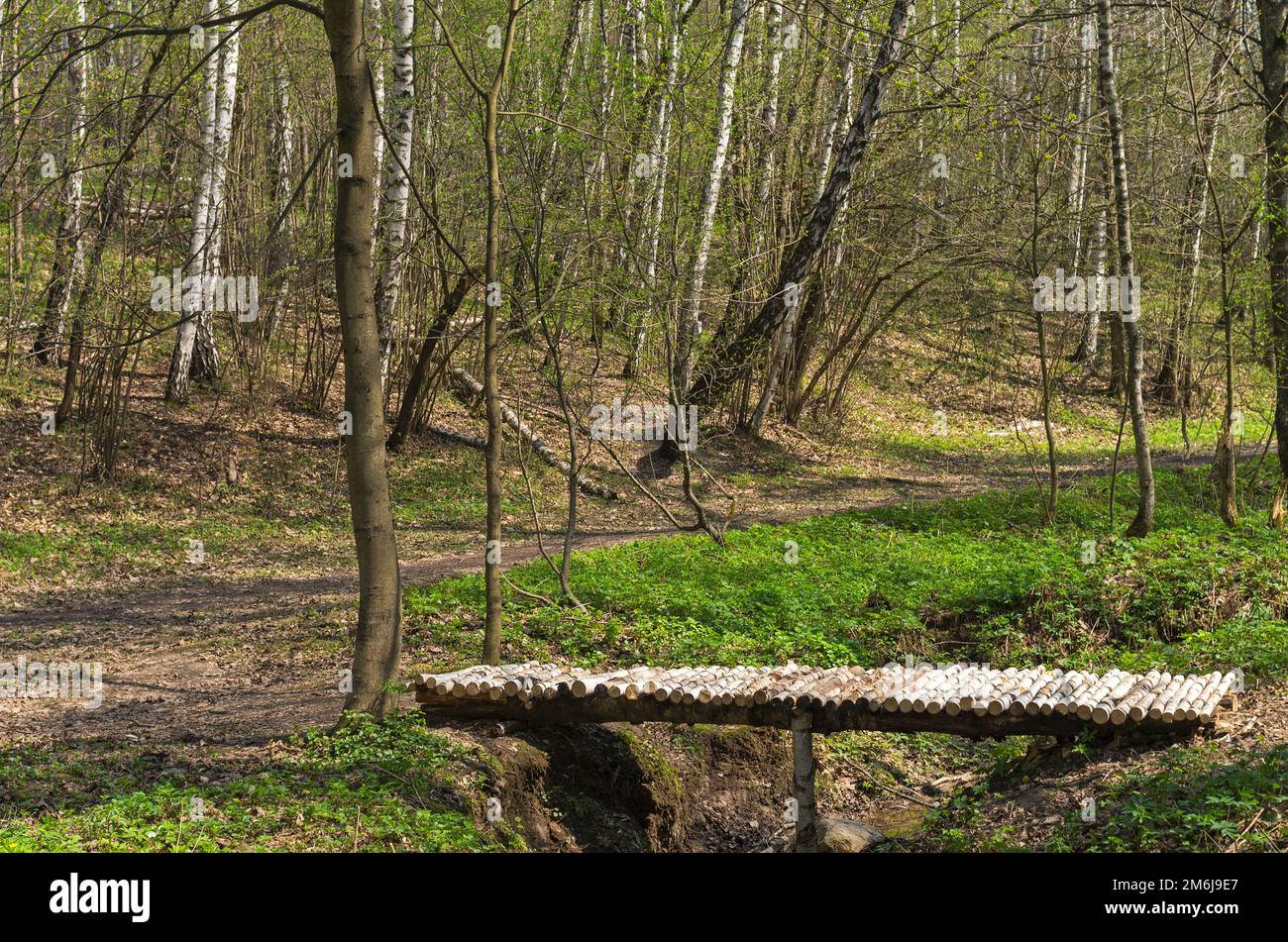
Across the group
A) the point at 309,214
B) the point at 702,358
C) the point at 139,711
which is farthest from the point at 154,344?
the point at 139,711

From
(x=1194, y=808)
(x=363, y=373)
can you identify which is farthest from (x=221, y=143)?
(x=1194, y=808)

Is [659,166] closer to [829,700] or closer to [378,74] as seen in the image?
[378,74]

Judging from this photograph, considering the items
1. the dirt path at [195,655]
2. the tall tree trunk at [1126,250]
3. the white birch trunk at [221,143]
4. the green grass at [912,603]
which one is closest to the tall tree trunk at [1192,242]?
the tall tree trunk at [1126,250]

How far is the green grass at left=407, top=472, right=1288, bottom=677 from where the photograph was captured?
9922 millimetres

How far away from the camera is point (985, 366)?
25.9 metres

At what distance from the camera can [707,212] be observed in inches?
653

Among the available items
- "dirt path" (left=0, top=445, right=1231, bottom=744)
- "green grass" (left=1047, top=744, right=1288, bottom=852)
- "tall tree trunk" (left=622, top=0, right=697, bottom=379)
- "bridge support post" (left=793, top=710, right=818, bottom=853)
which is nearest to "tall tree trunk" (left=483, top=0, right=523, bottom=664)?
"dirt path" (left=0, top=445, right=1231, bottom=744)

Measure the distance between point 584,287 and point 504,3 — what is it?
8.37 metres

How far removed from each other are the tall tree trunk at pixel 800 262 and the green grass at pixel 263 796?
934 cm

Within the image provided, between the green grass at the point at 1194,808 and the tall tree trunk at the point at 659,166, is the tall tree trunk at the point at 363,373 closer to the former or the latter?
the tall tree trunk at the point at 659,166

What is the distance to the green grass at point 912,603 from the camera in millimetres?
9922

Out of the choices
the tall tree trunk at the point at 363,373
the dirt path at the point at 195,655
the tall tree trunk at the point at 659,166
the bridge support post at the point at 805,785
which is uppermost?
the tall tree trunk at the point at 659,166

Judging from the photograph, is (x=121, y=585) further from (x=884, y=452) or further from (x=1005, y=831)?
(x=884, y=452)

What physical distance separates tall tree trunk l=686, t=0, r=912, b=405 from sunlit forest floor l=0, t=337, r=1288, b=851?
57.5 inches
